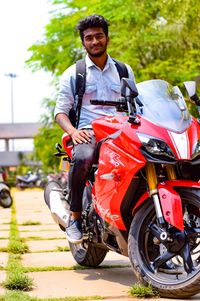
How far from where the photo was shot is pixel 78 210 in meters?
4.98

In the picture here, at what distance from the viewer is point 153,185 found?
4137mm

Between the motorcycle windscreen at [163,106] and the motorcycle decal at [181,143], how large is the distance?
47 mm

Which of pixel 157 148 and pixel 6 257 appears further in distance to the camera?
pixel 6 257

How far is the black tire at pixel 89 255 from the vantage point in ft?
17.7

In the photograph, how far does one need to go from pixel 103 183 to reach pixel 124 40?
12.4m

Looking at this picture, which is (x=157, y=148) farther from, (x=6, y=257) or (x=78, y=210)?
(x=6, y=257)

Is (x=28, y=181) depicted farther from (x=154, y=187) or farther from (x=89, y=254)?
(x=154, y=187)

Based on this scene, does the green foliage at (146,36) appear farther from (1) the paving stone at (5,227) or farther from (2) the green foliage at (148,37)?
(1) the paving stone at (5,227)

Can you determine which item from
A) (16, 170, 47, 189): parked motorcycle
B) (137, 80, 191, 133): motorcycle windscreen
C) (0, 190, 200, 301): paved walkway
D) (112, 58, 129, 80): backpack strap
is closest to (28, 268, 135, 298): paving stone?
(0, 190, 200, 301): paved walkway

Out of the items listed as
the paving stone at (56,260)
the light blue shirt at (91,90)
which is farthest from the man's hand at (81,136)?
the paving stone at (56,260)

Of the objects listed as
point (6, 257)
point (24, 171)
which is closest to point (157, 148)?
point (6, 257)

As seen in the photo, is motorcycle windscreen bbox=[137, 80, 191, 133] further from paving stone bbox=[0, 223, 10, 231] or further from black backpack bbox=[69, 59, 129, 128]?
paving stone bbox=[0, 223, 10, 231]

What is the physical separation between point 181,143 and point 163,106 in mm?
360

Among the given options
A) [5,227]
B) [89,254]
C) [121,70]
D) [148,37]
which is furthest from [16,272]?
[148,37]
